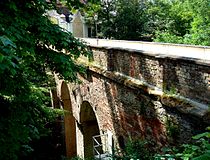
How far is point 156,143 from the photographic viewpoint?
7.22 m

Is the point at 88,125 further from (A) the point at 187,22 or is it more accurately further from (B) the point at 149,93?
(A) the point at 187,22

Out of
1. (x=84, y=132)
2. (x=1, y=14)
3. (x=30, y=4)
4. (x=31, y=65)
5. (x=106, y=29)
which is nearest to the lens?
(x=1, y=14)

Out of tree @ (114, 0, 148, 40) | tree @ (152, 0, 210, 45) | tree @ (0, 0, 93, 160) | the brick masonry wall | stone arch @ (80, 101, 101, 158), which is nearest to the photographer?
tree @ (0, 0, 93, 160)

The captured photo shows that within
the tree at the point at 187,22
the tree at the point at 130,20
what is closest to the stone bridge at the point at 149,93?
the tree at the point at 187,22

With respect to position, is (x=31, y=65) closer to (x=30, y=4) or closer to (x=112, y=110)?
(x=30, y=4)

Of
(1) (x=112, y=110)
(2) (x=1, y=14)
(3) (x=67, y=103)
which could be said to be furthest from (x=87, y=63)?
(3) (x=67, y=103)

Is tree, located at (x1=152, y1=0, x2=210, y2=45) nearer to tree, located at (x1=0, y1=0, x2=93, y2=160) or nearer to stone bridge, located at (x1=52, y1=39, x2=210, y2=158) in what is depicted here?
stone bridge, located at (x1=52, y1=39, x2=210, y2=158)

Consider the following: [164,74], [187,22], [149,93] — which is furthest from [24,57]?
[187,22]

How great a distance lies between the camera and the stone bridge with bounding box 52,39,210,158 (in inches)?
225

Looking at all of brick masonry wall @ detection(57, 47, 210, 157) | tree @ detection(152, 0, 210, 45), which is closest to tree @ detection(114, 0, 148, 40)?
tree @ detection(152, 0, 210, 45)

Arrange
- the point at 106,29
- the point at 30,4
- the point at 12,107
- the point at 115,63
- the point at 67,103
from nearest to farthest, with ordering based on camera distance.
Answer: the point at 30,4 < the point at 12,107 < the point at 115,63 < the point at 67,103 < the point at 106,29

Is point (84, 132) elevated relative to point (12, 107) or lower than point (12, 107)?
lower

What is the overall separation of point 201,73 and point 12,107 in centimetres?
361

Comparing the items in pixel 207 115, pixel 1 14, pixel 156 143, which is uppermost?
pixel 1 14
